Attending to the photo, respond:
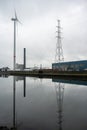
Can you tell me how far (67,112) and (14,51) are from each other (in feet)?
198

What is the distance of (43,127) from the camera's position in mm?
6309

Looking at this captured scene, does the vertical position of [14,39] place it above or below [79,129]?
above

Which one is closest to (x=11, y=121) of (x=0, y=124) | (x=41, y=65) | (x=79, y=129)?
(x=0, y=124)

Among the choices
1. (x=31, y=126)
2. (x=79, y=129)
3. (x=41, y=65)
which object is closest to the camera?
(x=79, y=129)

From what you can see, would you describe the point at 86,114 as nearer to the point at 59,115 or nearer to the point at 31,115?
the point at 59,115

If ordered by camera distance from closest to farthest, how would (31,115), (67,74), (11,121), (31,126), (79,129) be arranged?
1. (79,129)
2. (31,126)
3. (11,121)
4. (31,115)
5. (67,74)

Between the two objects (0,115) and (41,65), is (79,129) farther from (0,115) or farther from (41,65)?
(41,65)

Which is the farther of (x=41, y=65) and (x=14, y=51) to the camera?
(x=41, y=65)

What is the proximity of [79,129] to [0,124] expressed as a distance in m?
2.95

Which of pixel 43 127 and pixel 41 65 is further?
pixel 41 65

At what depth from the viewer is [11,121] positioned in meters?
7.09

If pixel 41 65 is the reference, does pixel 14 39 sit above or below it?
above

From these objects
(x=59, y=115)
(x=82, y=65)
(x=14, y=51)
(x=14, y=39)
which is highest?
(x=14, y=39)

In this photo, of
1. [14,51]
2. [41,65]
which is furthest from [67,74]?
[41,65]
